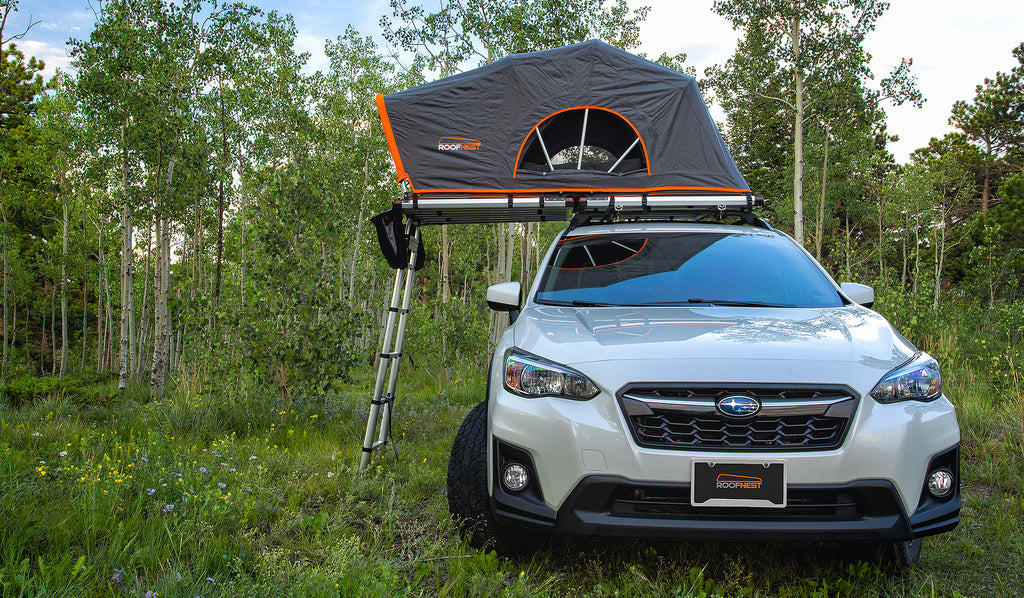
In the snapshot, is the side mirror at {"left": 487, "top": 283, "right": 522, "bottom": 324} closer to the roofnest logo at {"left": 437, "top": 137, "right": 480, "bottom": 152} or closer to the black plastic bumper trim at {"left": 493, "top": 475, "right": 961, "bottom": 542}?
the roofnest logo at {"left": 437, "top": 137, "right": 480, "bottom": 152}

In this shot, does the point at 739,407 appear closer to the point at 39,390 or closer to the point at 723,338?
the point at 723,338

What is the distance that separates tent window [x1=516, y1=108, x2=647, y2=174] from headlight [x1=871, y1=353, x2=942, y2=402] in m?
2.26

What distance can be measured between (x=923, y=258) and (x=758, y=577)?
4111 centimetres

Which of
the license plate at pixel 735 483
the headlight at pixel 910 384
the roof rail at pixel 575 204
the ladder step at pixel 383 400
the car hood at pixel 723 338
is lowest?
the ladder step at pixel 383 400

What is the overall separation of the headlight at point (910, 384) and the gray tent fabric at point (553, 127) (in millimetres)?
1835

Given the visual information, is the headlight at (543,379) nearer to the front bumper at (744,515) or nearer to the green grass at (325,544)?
the front bumper at (744,515)

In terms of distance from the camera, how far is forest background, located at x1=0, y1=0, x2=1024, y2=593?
5.80 meters

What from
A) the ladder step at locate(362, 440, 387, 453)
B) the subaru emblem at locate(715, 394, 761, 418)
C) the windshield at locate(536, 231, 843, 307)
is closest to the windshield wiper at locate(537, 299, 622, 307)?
the windshield at locate(536, 231, 843, 307)

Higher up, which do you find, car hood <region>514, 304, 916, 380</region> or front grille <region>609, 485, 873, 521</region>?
car hood <region>514, 304, 916, 380</region>

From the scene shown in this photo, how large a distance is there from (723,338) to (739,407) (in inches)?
13.0

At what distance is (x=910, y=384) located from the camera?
221cm

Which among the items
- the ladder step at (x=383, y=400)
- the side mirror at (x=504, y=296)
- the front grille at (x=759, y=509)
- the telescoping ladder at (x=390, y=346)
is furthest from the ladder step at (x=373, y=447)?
the front grille at (x=759, y=509)

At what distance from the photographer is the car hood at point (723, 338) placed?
2.15 m

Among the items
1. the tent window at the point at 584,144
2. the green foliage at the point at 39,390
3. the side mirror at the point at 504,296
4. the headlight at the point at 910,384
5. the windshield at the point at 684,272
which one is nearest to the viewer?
the headlight at the point at 910,384
